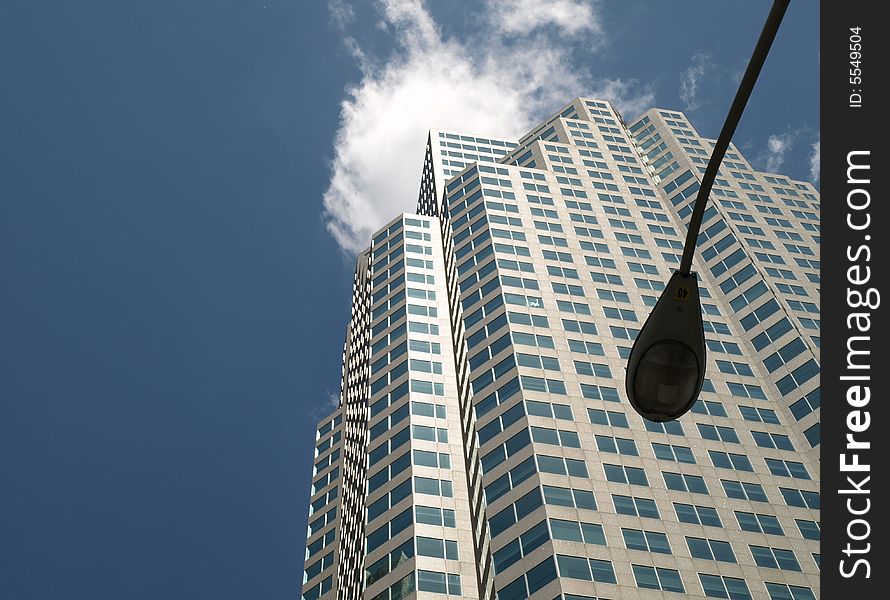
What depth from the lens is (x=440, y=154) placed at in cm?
12612

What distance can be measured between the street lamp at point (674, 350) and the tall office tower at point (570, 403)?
130 ft

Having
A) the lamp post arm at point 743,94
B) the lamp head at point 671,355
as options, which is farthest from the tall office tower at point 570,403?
the lamp post arm at point 743,94

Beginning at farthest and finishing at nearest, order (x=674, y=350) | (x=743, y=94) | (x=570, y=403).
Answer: (x=570, y=403), (x=674, y=350), (x=743, y=94)

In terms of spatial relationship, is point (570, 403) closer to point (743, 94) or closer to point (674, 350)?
point (674, 350)

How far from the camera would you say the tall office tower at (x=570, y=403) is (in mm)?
49781

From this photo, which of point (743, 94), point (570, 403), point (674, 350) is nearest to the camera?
point (743, 94)

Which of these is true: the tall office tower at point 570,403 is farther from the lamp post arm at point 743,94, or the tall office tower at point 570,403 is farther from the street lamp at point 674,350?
the lamp post arm at point 743,94

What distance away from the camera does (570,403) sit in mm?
58656

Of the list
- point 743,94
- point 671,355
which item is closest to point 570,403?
point 671,355

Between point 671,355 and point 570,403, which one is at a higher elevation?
point 570,403

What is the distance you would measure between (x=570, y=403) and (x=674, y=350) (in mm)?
52261

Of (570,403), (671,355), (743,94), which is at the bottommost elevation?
(671,355)

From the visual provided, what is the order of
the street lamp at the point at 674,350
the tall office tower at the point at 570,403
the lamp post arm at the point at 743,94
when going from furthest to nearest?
the tall office tower at the point at 570,403, the street lamp at the point at 674,350, the lamp post arm at the point at 743,94
